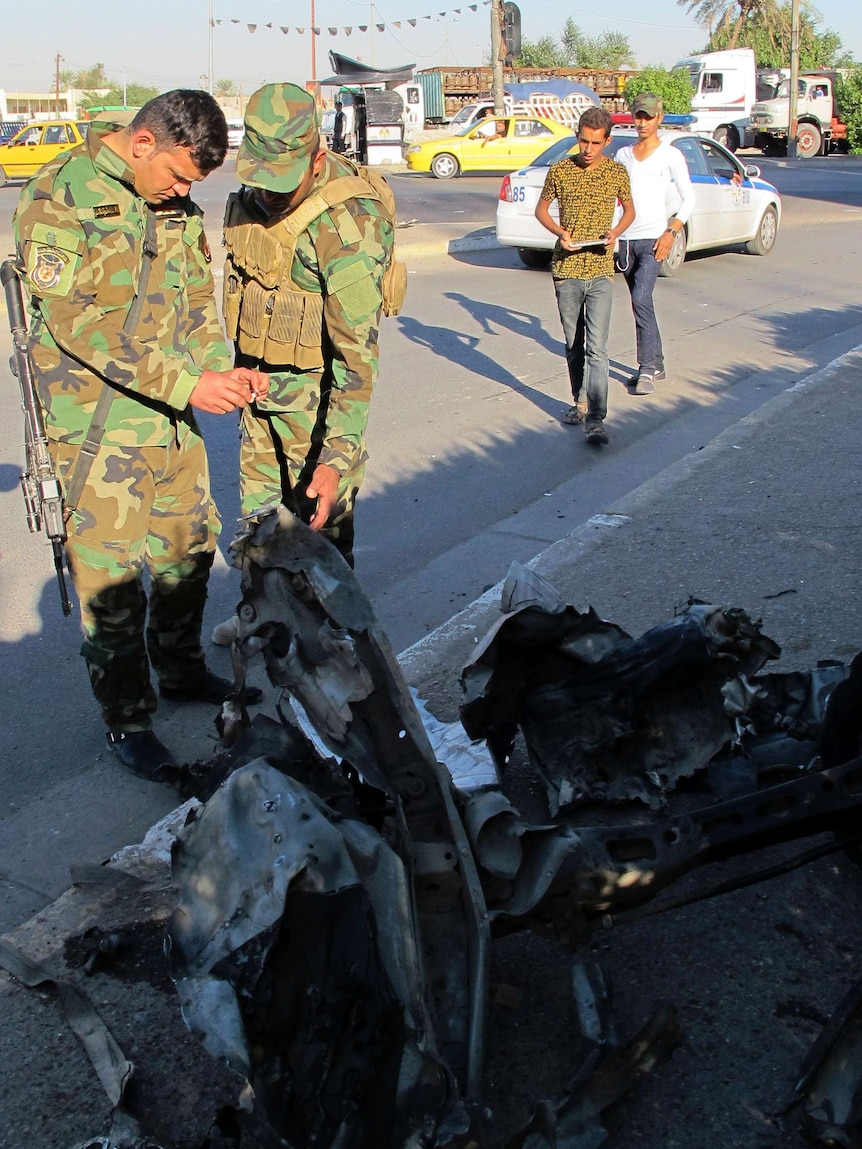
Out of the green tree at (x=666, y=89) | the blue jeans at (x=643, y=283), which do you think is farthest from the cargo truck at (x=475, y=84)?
the blue jeans at (x=643, y=283)

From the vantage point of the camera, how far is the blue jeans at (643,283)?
8516mm

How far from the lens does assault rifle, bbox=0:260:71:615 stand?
3500mm

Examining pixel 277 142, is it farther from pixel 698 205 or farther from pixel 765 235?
pixel 765 235

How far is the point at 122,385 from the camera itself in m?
3.50

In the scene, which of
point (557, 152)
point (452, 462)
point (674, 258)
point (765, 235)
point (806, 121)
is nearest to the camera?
point (452, 462)

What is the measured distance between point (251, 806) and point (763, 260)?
52.6 ft

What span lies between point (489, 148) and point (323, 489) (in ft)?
95.3

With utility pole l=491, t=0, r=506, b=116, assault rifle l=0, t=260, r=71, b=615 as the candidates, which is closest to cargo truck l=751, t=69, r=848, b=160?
utility pole l=491, t=0, r=506, b=116

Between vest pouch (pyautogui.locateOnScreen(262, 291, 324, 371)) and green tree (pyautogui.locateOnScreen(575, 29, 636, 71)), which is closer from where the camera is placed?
vest pouch (pyautogui.locateOnScreen(262, 291, 324, 371))

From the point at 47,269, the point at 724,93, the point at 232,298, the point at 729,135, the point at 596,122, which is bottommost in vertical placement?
the point at 232,298

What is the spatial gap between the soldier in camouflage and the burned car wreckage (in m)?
1.18

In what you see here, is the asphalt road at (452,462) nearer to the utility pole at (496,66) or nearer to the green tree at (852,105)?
the utility pole at (496,66)

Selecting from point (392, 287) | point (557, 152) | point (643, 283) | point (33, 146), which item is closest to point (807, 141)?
point (33, 146)

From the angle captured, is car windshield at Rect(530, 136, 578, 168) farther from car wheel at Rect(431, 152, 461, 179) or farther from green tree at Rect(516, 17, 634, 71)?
green tree at Rect(516, 17, 634, 71)
